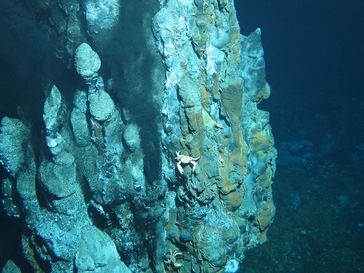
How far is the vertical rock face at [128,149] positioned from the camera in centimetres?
456

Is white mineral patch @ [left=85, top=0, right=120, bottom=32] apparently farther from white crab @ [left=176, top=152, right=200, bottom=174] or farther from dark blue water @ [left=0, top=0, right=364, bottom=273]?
white crab @ [left=176, top=152, right=200, bottom=174]

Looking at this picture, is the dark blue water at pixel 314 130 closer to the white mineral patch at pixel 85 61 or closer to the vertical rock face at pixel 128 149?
the vertical rock face at pixel 128 149

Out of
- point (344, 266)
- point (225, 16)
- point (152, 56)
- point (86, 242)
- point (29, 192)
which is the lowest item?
point (344, 266)

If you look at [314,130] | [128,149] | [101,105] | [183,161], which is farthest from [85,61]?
[314,130]

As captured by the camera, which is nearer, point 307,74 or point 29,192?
point 29,192

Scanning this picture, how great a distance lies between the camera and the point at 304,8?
1962cm

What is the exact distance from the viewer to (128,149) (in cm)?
491

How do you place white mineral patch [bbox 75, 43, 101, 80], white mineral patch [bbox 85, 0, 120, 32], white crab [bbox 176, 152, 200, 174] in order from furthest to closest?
white crab [bbox 176, 152, 200, 174] → white mineral patch [bbox 85, 0, 120, 32] → white mineral patch [bbox 75, 43, 101, 80]

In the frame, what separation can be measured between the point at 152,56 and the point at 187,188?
200cm

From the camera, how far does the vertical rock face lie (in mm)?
4559

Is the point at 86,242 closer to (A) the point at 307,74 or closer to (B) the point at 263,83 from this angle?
(B) the point at 263,83

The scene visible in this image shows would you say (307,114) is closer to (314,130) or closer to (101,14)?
(314,130)

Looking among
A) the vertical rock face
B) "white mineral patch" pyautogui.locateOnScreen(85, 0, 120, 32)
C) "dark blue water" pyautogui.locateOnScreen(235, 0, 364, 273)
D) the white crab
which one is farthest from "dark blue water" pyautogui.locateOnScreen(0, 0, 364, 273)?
the white crab

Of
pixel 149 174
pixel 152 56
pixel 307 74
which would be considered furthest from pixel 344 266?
pixel 307 74
